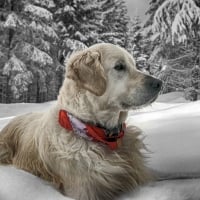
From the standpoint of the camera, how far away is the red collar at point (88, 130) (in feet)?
10.2

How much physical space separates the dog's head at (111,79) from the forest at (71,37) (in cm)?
1433

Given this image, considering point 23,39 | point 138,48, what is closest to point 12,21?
point 23,39

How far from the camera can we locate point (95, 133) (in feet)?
10.2

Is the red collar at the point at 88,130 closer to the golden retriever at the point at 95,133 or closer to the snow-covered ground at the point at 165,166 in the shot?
the golden retriever at the point at 95,133

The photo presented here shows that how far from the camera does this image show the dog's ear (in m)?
3.16

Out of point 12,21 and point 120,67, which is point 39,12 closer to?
point 12,21

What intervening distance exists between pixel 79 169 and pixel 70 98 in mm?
573

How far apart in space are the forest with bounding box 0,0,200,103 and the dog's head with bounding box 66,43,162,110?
1433 cm

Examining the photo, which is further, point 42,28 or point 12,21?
point 42,28

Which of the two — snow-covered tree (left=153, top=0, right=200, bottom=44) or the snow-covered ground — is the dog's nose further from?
snow-covered tree (left=153, top=0, right=200, bottom=44)

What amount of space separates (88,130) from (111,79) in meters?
0.48

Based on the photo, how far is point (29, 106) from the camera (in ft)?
50.2

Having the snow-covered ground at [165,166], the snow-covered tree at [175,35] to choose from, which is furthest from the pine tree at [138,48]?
the snow-covered ground at [165,166]

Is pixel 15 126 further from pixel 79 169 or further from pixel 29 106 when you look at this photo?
pixel 29 106
